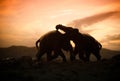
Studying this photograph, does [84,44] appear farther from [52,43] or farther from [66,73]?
[66,73]

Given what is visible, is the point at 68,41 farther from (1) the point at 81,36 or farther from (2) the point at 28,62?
(2) the point at 28,62

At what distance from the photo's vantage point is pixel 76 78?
413 inches

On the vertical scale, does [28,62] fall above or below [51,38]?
below

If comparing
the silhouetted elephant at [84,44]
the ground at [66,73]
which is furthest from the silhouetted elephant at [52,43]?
the ground at [66,73]

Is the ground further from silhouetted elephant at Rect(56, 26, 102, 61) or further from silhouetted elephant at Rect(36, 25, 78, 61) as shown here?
silhouetted elephant at Rect(56, 26, 102, 61)

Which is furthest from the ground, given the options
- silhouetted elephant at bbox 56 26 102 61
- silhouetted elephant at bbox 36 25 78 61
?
silhouetted elephant at bbox 56 26 102 61

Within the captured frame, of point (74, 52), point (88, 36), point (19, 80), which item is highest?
point (88, 36)

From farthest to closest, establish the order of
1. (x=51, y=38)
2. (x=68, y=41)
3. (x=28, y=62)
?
(x=68, y=41)
(x=51, y=38)
(x=28, y=62)

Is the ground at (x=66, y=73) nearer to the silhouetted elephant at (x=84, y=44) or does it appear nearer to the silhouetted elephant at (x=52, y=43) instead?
the silhouetted elephant at (x=52, y=43)

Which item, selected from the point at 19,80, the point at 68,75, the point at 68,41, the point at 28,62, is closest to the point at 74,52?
the point at 68,41

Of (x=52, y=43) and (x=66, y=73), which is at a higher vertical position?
(x=52, y=43)

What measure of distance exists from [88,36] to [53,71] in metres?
5.62

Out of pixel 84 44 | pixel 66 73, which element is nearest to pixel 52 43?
pixel 84 44

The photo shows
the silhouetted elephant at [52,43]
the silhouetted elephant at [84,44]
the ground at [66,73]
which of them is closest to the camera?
the ground at [66,73]
